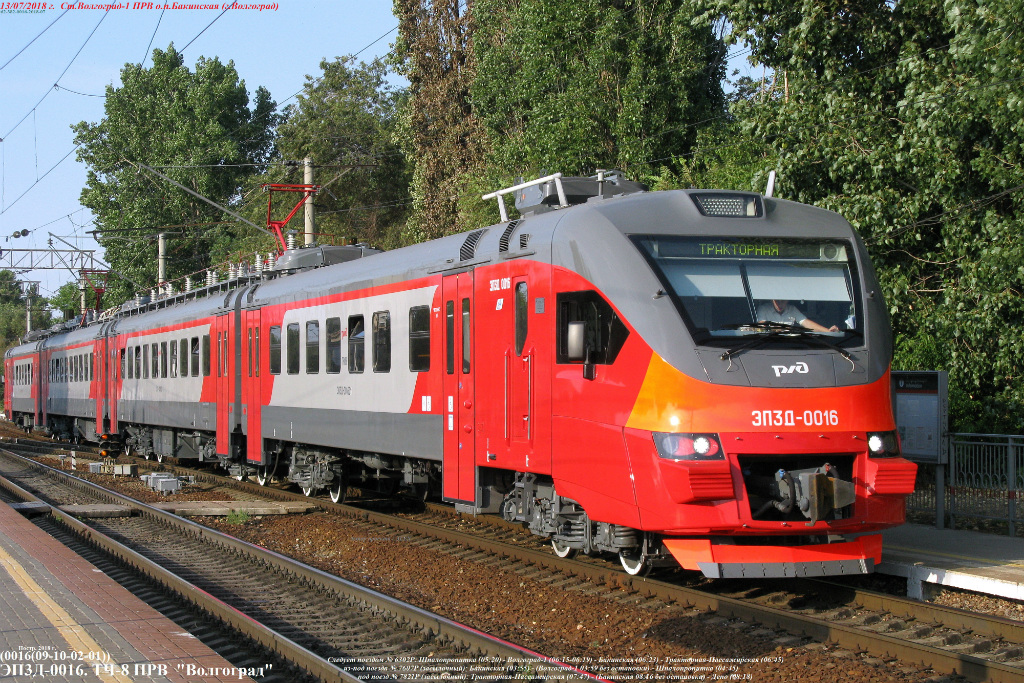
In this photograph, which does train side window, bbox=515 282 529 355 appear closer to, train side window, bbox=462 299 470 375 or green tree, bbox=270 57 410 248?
train side window, bbox=462 299 470 375

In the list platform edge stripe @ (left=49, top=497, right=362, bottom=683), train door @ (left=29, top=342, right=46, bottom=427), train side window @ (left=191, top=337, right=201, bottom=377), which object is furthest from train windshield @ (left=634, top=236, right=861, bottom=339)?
train door @ (left=29, top=342, right=46, bottom=427)

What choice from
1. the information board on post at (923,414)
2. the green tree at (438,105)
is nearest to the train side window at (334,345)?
the information board on post at (923,414)

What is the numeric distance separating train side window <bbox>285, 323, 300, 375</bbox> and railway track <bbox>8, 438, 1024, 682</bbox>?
521 cm

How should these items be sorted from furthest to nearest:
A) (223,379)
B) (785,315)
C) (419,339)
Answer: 1. (223,379)
2. (419,339)
3. (785,315)

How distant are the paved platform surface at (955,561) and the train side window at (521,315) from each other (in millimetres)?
3865

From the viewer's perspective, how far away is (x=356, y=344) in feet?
45.1

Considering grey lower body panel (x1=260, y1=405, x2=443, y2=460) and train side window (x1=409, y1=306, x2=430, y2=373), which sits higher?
train side window (x1=409, y1=306, x2=430, y2=373)

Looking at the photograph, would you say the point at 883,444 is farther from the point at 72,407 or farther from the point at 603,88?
the point at 72,407

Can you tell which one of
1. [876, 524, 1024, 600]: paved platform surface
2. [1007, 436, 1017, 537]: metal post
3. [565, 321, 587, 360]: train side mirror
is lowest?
[876, 524, 1024, 600]: paved platform surface

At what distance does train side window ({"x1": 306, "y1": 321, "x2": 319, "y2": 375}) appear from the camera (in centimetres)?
1504

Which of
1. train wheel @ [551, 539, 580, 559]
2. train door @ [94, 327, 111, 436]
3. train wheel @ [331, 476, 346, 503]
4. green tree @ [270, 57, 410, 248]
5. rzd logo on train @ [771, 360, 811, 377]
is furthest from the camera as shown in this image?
green tree @ [270, 57, 410, 248]

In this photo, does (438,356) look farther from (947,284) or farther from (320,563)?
(947,284)

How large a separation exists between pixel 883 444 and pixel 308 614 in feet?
16.4

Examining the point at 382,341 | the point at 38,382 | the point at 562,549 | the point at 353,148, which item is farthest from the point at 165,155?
the point at 562,549
